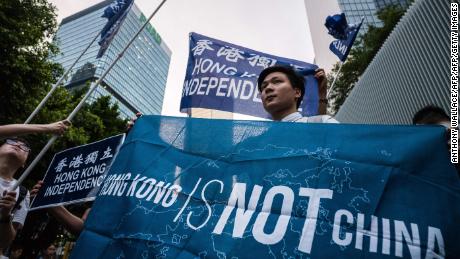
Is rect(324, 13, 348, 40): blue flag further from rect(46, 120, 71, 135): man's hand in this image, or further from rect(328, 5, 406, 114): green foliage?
rect(328, 5, 406, 114): green foliage

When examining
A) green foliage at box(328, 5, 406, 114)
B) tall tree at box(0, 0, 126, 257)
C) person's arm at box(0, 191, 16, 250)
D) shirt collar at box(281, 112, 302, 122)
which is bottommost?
person's arm at box(0, 191, 16, 250)

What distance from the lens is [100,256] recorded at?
1539 millimetres

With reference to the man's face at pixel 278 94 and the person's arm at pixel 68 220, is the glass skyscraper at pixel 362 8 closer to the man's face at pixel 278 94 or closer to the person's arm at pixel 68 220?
the man's face at pixel 278 94

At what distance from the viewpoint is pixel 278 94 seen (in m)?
2.25

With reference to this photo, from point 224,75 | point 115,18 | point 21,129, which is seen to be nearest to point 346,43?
point 224,75

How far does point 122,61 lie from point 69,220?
9071 centimetres

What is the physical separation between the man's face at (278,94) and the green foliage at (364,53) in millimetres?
15783

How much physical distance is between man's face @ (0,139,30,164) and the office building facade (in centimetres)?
711

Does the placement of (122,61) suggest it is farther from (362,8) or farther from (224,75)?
(224,75)

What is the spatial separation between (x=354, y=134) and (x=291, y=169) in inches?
15.0

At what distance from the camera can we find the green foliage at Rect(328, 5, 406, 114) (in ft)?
52.1

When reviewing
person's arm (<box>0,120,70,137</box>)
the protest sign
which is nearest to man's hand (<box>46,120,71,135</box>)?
person's arm (<box>0,120,70,137</box>)

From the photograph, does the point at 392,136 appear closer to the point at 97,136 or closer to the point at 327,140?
the point at 327,140

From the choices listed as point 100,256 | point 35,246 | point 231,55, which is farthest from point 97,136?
point 100,256
